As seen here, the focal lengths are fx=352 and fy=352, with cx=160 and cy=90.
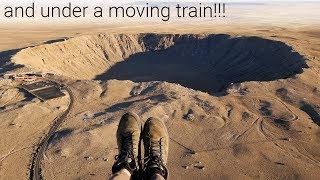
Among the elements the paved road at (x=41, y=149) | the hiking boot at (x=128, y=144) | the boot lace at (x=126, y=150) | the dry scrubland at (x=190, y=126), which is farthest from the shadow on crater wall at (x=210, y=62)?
the boot lace at (x=126, y=150)

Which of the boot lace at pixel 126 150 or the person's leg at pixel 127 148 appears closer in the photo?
the person's leg at pixel 127 148

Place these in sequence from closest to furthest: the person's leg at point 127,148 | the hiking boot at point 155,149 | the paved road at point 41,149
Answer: the hiking boot at point 155,149 → the person's leg at point 127,148 → the paved road at point 41,149

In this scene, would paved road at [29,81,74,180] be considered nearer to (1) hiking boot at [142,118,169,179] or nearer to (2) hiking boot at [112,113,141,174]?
(2) hiking boot at [112,113,141,174]

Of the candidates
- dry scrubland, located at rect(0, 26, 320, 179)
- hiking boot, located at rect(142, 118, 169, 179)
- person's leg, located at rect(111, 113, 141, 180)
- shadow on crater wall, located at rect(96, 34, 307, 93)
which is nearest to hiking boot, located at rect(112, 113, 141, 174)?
person's leg, located at rect(111, 113, 141, 180)

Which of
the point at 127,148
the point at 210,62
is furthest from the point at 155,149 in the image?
the point at 210,62

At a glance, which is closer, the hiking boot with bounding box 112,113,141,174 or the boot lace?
the hiking boot with bounding box 112,113,141,174

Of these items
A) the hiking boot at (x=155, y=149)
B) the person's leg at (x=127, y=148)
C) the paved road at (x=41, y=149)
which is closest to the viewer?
the hiking boot at (x=155, y=149)

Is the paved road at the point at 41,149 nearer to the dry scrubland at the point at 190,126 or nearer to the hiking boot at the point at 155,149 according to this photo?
the dry scrubland at the point at 190,126
